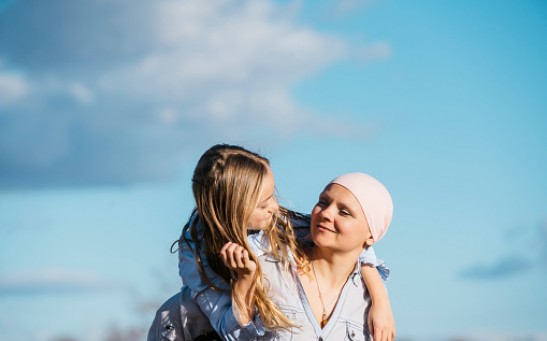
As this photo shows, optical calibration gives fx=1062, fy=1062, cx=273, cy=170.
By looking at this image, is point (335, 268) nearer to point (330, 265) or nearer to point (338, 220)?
point (330, 265)

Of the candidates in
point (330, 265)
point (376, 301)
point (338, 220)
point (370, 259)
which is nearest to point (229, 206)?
point (338, 220)

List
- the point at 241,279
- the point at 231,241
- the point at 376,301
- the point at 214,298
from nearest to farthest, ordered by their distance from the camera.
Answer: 1. the point at 241,279
2. the point at 231,241
3. the point at 214,298
4. the point at 376,301

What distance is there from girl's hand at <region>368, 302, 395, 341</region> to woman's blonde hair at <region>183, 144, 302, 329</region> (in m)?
0.79

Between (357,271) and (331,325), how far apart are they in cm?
58

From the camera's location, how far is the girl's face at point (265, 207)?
8.66 m

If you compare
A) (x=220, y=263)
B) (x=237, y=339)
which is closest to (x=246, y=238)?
(x=220, y=263)

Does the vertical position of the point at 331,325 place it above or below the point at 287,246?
below

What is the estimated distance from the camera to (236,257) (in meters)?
8.23

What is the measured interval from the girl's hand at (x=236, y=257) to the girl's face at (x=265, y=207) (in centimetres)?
44

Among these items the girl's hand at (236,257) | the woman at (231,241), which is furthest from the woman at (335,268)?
the girl's hand at (236,257)

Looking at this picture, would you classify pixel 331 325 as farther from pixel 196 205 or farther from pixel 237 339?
pixel 196 205

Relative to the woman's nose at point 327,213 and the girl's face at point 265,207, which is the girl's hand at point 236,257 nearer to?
the girl's face at point 265,207

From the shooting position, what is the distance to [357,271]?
9.13 metres

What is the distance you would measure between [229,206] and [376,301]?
1567mm
